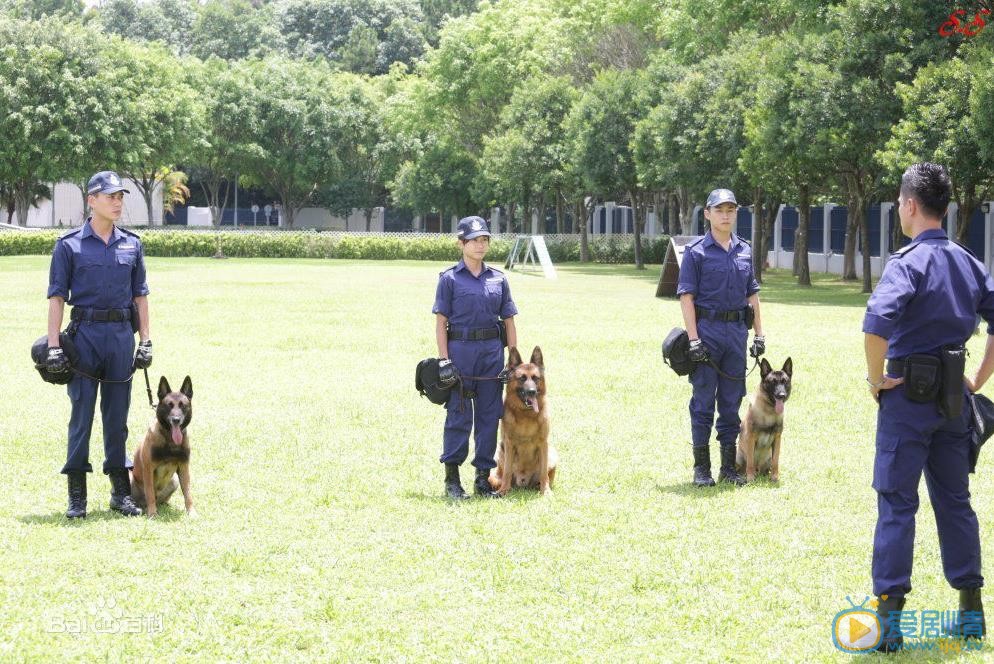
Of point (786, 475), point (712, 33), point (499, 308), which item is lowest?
point (786, 475)

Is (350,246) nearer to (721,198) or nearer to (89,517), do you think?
(721,198)

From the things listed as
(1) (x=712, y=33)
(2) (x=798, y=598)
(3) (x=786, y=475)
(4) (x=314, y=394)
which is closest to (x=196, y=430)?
(4) (x=314, y=394)

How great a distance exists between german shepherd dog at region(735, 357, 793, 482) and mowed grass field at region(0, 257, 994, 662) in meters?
0.21

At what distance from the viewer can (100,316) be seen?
759 centimetres

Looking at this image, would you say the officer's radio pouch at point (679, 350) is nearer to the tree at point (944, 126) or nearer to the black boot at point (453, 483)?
the black boot at point (453, 483)

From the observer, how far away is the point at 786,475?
929cm

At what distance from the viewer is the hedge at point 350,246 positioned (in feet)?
194

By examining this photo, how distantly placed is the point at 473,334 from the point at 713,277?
1740 mm

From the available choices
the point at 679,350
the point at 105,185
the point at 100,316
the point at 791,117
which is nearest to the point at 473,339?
the point at 679,350

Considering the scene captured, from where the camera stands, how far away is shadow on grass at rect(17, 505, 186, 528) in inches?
300

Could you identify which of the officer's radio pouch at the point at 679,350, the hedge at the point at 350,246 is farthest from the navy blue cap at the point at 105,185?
the hedge at the point at 350,246

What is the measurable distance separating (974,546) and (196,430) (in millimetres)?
7648

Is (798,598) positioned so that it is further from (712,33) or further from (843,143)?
(712,33)

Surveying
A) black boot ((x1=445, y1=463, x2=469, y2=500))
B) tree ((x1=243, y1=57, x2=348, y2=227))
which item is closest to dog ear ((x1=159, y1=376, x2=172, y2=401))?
black boot ((x1=445, y1=463, x2=469, y2=500))
